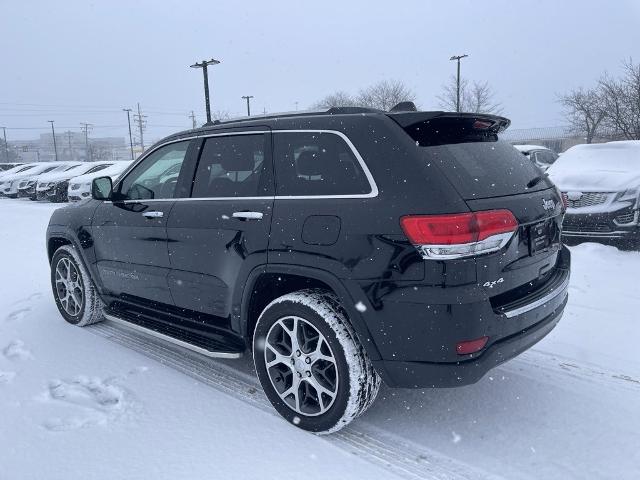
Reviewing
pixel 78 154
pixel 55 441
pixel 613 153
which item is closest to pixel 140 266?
pixel 55 441

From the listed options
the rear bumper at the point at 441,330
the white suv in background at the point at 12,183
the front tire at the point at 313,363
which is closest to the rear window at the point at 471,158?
the rear bumper at the point at 441,330

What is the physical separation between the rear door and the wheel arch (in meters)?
0.08

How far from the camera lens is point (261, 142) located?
326 cm

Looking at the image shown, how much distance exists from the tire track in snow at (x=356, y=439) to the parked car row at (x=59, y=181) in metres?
14.6

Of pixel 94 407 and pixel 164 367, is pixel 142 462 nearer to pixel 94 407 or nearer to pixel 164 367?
pixel 94 407

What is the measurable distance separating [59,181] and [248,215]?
1851 centimetres

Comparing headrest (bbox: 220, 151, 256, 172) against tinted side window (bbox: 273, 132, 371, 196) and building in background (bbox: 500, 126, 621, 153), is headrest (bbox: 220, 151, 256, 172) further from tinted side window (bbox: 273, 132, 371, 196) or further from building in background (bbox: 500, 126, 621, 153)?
building in background (bbox: 500, 126, 621, 153)

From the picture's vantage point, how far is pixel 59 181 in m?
19.0

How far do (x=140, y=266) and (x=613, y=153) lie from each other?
8370mm

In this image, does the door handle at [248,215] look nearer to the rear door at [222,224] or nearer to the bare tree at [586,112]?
the rear door at [222,224]

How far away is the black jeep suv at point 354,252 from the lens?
247 cm

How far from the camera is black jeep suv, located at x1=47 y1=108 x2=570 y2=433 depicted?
2469 mm

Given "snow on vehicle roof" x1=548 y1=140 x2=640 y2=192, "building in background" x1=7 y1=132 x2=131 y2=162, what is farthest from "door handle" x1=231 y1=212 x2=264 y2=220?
"building in background" x1=7 y1=132 x2=131 y2=162

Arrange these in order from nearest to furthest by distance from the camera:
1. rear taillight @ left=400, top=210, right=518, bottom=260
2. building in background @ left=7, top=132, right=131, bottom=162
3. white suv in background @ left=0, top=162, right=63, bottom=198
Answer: rear taillight @ left=400, top=210, right=518, bottom=260
white suv in background @ left=0, top=162, right=63, bottom=198
building in background @ left=7, top=132, right=131, bottom=162
